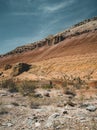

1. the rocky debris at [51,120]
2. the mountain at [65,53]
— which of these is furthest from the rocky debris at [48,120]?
the mountain at [65,53]

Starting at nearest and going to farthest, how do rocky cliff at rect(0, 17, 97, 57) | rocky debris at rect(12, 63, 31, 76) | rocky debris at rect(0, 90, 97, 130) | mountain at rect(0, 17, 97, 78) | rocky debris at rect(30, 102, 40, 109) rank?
rocky debris at rect(0, 90, 97, 130)
rocky debris at rect(30, 102, 40, 109)
mountain at rect(0, 17, 97, 78)
rocky debris at rect(12, 63, 31, 76)
rocky cliff at rect(0, 17, 97, 57)

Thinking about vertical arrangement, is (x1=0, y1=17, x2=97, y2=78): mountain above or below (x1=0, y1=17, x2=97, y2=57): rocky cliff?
below

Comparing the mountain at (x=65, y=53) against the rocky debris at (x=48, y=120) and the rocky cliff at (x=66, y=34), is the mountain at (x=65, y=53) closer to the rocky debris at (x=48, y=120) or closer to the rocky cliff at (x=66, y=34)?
the rocky cliff at (x=66, y=34)

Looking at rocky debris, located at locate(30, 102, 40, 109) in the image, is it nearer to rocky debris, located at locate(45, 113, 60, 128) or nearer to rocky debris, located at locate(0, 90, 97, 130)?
rocky debris, located at locate(0, 90, 97, 130)

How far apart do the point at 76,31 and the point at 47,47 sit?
26.3 feet

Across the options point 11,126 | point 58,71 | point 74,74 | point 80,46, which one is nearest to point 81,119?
point 11,126

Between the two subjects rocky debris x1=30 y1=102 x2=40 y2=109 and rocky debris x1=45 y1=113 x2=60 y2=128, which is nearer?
rocky debris x1=45 y1=113 x2=60 y2=128

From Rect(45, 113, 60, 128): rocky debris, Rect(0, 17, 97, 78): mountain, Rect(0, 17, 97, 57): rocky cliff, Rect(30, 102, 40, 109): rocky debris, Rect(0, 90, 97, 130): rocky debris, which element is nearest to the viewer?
Rect(0, 90, 97, 130): rocky debris

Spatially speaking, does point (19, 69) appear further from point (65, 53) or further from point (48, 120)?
point (48, 120)

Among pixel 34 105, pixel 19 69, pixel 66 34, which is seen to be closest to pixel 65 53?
pixel 19 69

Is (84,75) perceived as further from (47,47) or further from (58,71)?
(47,47)

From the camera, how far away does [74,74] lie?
34.8 metres

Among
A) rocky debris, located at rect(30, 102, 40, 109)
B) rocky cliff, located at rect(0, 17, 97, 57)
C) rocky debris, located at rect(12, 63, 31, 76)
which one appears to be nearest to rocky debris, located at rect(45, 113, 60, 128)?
rocky debris, located at rect(30, 102, 40, 109)

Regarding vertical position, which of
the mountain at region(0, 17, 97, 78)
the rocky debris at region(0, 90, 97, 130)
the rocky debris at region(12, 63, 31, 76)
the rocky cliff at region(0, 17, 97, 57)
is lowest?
the rocky debris at region(0, 90, 97, 130)
